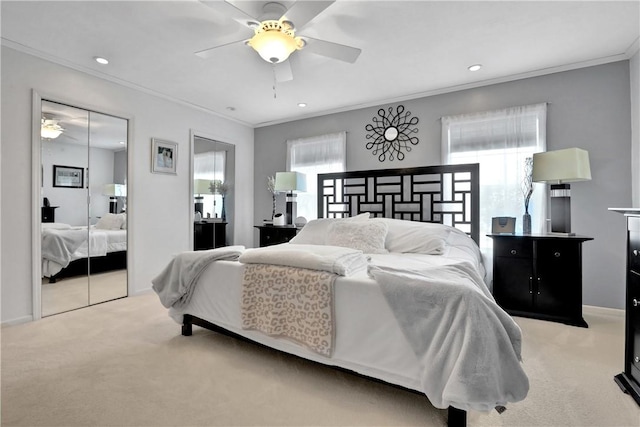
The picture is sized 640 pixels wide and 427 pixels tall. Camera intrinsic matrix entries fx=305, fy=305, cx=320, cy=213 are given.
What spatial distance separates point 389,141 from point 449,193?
3.58ft

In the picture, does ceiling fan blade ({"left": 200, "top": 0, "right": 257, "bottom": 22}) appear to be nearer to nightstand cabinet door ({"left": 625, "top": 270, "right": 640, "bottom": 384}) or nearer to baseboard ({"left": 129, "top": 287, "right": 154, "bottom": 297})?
nightstand cabinet door ({"left": 625, "top": 270, "right": 640, "bottom": 384})

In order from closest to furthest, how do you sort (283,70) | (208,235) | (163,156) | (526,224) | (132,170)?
(283,70) < (526,224) < (132,170) < (163,156) < (208,235)

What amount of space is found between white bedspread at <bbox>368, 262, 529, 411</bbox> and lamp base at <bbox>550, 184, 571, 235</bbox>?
2.32m

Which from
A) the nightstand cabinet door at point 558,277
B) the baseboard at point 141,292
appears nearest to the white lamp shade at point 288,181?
the baseboard at point 141,292

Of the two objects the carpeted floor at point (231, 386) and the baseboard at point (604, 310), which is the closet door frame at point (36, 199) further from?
the baseboard at point (604, 310)

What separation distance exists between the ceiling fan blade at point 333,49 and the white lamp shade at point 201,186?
2.96 m

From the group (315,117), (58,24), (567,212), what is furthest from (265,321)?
(315,117)

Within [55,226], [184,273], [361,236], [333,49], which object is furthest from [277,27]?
[55,226]

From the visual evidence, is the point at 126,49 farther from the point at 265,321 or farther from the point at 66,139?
the point at 265,321

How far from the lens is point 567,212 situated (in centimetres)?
311

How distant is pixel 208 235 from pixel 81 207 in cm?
176

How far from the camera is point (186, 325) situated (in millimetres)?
2617

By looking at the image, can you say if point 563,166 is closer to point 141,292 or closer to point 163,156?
point 163,156

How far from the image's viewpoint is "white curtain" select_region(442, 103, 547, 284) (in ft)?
11.2
